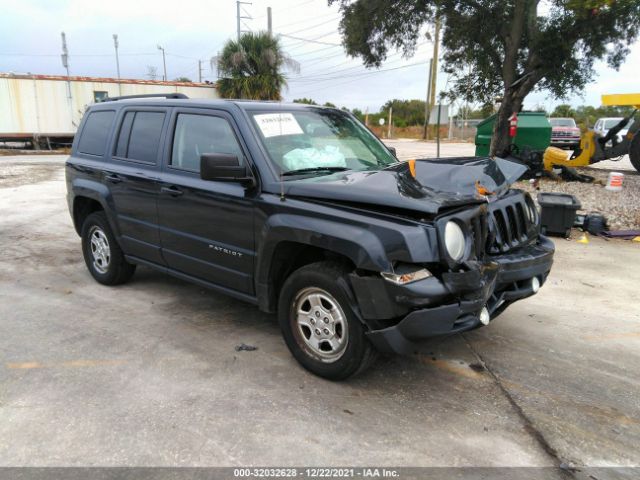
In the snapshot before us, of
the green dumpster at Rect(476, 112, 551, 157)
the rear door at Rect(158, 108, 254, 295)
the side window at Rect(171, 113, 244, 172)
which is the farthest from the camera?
the green dumpster at Rect(476, 112, 551, 157)

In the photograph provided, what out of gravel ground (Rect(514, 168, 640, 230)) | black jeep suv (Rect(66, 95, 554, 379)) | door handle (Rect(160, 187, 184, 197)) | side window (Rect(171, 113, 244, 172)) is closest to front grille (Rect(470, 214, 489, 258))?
black jeep suv (Rect(66, 95, 554, 379))

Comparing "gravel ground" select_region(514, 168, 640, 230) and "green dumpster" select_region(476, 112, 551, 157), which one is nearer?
"gravel ground" select_region(514, 168, 640, 230)

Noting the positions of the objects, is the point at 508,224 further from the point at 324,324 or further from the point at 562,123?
the point at 562,123

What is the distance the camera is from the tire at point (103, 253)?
5250 mm

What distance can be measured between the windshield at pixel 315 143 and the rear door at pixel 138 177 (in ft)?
3.75

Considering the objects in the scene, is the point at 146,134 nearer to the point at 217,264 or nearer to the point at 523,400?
the point at 217,264

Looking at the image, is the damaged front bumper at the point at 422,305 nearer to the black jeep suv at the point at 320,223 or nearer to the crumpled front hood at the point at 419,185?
the black jeep suv at the point at 320,223

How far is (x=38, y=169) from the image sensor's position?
17.5 metres

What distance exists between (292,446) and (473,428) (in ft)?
3.53

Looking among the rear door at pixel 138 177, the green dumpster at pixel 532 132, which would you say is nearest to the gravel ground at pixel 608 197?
the green dumpster at pixel 532 132

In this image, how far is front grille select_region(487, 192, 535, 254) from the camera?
350 centimetres

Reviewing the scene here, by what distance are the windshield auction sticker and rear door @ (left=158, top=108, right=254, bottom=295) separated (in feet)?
0.69

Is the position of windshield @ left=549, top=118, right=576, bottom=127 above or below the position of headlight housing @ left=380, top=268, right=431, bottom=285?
above

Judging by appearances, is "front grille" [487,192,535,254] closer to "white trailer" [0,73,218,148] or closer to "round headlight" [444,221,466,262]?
"round headlight" [444,221,466,262]
